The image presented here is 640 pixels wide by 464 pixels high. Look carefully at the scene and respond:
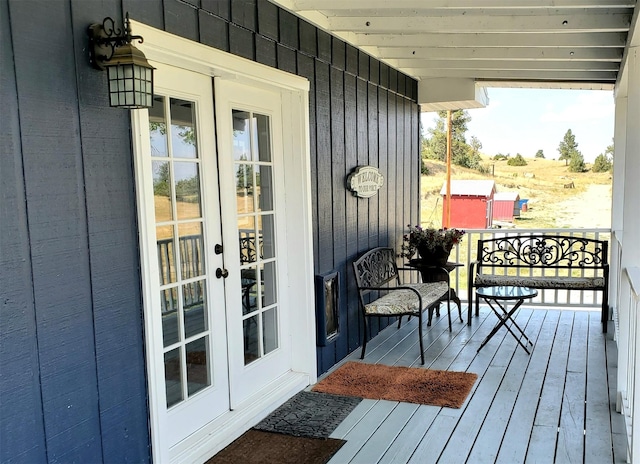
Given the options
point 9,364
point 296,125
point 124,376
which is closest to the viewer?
point 9,364

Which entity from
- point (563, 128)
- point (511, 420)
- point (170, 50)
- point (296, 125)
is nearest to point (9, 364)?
point (170, 50)

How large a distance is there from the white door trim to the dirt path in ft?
45.9

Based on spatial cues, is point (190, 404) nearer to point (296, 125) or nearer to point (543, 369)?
point (296, 125)

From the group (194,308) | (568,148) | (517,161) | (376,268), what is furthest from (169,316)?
(568,148)

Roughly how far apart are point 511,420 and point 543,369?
3.44 feet

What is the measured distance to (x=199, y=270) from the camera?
3002mm

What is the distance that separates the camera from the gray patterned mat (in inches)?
127

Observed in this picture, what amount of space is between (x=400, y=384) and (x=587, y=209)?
1440cm

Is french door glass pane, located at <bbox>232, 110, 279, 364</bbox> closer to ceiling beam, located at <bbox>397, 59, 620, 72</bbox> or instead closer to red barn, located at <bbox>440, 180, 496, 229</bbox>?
ceiling beam, located at <bbox>397, 59, 620, 72</bbox>

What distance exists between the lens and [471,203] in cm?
1499

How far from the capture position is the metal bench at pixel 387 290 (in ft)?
14.6

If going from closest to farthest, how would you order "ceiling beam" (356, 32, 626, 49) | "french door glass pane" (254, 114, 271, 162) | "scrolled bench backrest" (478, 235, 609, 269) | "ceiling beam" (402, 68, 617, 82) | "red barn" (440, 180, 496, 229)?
1. "french door glass pane" (254, 114, 271, 162)
2. "ceiling beam" (356, 32, 626, 49)
3. "ceiling beam" (402, 68, 617, 82)
4. "scrolled bench backrest" (478, 235, 609, 269)
5. "red barn" (440, 180, 496, 229)

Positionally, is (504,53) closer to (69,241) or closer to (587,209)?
(69,241)

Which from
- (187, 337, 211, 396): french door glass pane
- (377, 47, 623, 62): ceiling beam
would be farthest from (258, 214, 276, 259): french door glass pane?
(377, 47, 623, 62): ceiling beam
